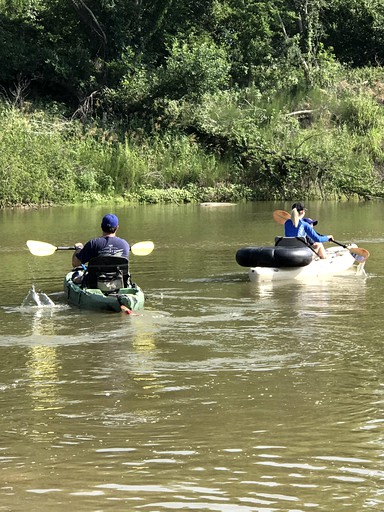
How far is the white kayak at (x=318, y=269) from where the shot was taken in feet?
53.3

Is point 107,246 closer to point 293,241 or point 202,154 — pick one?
point 293,241

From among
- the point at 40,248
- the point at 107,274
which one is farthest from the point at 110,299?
the point at 40,248

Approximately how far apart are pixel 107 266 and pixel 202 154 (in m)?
28.3

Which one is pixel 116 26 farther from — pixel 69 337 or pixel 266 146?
pixel 69 337

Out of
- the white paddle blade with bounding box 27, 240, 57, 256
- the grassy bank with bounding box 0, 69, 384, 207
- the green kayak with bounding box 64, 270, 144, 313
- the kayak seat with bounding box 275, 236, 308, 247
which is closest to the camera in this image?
the green kayak with bounding box 64, 270, 144, 313

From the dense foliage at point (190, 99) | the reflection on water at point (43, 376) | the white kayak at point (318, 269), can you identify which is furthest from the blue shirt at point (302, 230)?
the dense foliage at point (190, 99)

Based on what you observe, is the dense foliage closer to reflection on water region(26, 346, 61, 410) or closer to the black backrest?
the black backrest

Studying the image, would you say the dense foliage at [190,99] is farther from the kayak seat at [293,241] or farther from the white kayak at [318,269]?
the kayak seat at [293,241]

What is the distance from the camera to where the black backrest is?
43.1 feet

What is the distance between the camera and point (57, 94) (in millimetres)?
46562

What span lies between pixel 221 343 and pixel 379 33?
142ft

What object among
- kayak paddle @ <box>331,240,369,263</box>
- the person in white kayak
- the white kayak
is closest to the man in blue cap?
the white kayak

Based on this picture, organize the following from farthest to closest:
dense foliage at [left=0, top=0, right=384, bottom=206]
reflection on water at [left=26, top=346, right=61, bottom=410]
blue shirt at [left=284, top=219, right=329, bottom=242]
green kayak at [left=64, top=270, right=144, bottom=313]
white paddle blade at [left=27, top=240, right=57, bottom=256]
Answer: dense foliage at [left=0, top=0, right=384, bottom=206] → blue shirt at [left=284, top=219, right=329, bottom=242] → white paddle blade at [left=27, top=240, right=57, bottom=256] → green kayak at [left=64, top=270, right=144, bottom=313] → reflection on water at [left=26, top=346, right=61, bottom=410]

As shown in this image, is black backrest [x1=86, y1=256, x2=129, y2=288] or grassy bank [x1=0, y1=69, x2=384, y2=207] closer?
black backrest [x1=86, y1=256, x2=129, y2=288]
